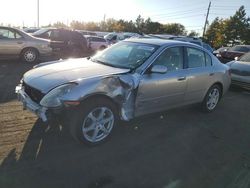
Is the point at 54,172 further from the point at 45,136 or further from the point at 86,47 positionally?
the point at 86,47

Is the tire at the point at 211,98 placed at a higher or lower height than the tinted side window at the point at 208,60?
lower

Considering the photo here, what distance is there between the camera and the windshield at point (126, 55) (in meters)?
4.74

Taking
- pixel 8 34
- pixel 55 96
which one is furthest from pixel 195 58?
pixel 8 34

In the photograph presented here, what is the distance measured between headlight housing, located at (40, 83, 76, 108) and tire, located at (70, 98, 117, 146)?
295 millimetres

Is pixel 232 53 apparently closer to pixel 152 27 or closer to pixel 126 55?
pixel 126 55

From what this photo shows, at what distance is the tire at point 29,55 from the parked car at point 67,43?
202 centimetres

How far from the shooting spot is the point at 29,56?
10.9m

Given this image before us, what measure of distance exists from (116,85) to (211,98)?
304 centimetres

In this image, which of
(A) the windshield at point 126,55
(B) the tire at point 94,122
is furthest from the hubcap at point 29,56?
(B) the tire at point 94,122

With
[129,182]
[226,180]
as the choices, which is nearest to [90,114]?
[129,182]

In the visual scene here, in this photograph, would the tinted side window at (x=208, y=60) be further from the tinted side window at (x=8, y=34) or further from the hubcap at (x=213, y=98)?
the tinted side window at (x=8, y=34)

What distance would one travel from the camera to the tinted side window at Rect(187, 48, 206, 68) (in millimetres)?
5432

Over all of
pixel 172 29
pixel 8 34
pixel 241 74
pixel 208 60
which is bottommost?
pixel 241 74

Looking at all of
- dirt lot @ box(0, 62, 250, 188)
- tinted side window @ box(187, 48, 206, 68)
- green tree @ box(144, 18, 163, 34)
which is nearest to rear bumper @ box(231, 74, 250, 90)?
dirt lot @ box(0, 62, 250, 188)
